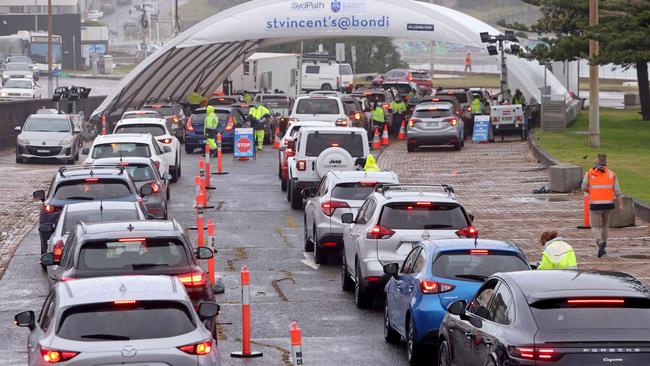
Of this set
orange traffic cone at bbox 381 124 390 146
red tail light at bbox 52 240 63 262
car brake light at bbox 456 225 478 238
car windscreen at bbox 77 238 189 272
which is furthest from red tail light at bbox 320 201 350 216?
orange traffic cone at bbox 381 124 390 146

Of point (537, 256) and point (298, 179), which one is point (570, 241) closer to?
point (537, 256)

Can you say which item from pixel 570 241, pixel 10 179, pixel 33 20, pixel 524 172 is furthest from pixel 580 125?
pixel 33 20

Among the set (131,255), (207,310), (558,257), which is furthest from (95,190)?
(207,310)

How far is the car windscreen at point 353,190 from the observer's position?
23.7 m

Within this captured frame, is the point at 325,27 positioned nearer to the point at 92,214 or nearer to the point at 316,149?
the point at 316,149

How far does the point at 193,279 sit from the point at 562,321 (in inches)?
199

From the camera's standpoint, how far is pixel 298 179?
31.4 m

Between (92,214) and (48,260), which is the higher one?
(92,214)

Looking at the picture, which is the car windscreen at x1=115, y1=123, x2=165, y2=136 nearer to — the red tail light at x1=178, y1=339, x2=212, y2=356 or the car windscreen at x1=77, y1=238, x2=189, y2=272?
the car windscreen at x1=77, y1=238, x2=189, y2=272

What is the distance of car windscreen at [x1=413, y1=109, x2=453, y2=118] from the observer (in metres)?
47.4

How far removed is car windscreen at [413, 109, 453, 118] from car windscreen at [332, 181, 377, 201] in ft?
78.2

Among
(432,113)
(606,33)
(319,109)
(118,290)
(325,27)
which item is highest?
(325,27)

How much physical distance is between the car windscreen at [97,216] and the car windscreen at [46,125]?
25101 mm

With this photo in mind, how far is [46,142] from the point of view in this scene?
43.8 metres
